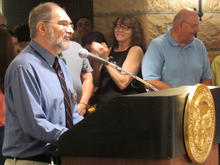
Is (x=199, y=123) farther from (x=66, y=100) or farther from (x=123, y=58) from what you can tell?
(x=123, y=58)

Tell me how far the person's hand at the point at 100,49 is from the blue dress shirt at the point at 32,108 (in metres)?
1.54

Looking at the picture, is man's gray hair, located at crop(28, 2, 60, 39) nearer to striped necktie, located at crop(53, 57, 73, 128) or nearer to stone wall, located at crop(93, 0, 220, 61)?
striped necktie, located at crop(53, 57, 73, 128)

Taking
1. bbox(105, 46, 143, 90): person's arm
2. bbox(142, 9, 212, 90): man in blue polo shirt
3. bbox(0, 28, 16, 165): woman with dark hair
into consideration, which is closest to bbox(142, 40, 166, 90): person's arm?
bbox(142, 9, 212, 90): man in blue polo shirt

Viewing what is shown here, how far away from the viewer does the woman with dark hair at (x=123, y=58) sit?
4.39 m

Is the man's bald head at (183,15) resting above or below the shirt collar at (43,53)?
below

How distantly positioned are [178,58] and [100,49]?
740mm

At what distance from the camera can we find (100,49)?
13.6ft

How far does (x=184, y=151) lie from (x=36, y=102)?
74cm

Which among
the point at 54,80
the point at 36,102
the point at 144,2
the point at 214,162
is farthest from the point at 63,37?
the point at 144,2

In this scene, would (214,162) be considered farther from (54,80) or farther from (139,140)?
(54,80)

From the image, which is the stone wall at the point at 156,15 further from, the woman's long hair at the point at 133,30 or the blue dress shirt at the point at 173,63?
the blue dress shirt at the point at 173,63

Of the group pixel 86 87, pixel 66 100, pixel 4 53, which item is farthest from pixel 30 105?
pixel 86 87

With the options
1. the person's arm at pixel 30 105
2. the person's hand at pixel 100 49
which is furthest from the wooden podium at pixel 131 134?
the person's hand at pixel 100 49

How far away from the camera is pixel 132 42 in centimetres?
459
